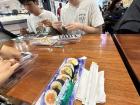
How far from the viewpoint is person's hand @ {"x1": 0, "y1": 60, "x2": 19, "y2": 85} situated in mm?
681

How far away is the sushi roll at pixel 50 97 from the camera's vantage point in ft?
1.66

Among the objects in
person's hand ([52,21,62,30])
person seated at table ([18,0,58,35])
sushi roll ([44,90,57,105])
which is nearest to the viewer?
sushi roll ([44,90,57,105])

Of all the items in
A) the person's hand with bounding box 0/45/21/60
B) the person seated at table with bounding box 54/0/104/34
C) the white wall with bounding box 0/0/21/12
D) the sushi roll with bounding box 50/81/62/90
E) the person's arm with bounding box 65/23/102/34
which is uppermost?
the white wall with bounding box 0/0/21/12

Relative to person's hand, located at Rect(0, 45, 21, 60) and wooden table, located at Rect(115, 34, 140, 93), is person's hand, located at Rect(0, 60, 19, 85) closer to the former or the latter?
person's hand, located at Rect(0, 45, 21, 60)

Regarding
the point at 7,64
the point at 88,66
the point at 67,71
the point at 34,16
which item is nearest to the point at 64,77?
the point at 67,71

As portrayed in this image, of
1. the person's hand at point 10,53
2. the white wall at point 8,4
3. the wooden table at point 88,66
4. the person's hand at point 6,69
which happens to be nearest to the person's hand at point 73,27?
the wooden table at point 88,66

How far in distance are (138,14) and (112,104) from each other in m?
0.96

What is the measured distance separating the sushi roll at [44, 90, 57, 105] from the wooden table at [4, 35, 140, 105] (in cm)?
7

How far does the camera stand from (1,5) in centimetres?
288

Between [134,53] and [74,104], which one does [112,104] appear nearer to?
[74,104]

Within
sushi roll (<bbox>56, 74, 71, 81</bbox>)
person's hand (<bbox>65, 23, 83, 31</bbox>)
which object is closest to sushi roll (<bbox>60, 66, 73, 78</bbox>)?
sushi roll (<bbox>56, 74, 71, 81</bbox>)

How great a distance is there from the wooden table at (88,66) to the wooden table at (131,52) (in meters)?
0.03

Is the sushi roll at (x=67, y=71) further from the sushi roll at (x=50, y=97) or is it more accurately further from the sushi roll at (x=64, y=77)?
the sushi roll at (x=50, y=97)

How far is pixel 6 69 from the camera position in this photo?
2.36ft
